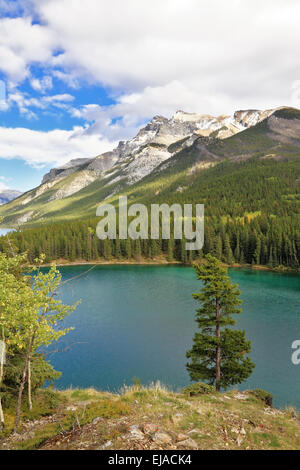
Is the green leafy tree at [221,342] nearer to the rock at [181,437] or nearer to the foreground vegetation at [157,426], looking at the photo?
the foreground vegetation at [157,426]

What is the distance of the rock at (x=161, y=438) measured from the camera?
1020 cm

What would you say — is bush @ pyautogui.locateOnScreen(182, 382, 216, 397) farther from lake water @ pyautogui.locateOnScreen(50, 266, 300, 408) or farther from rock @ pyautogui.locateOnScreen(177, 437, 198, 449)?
rock @ pyautogui.locateOnScreen(177, 437, 198, 449)

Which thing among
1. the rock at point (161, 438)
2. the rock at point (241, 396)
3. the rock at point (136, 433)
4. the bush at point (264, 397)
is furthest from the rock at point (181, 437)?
the bush at point (264, 397)

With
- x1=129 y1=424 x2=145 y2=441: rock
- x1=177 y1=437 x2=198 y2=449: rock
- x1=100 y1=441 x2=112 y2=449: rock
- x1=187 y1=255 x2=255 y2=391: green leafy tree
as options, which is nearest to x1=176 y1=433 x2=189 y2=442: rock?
x1=177 y1=437 x2=198 y2=449: rock

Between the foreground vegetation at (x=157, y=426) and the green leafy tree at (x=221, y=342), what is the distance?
6.11 metres

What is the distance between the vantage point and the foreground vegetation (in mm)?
10570

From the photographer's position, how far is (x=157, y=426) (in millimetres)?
11477

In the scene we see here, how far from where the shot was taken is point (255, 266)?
109000mm
